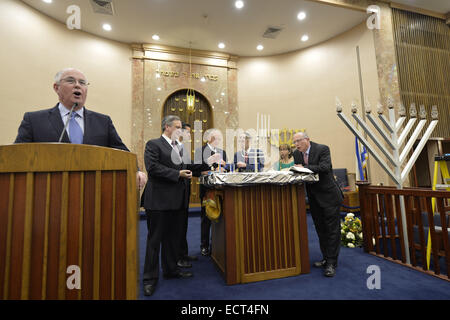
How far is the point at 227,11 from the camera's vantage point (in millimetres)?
5301

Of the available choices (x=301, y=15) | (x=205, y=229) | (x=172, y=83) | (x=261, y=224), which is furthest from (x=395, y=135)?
(x=172, y=83)

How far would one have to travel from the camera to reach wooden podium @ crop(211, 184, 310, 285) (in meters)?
2.02

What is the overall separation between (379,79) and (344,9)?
5.93 ft

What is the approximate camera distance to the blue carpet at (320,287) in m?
1.75

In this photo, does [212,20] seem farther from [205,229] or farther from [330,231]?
[330,231]

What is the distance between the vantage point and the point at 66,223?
751 mm

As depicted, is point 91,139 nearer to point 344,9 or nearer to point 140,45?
point 140,45

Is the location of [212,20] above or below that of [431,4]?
below

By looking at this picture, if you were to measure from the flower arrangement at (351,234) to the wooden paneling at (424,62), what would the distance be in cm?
358

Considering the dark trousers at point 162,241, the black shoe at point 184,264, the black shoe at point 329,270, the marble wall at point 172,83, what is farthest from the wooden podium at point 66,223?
the marble wall at point 172,83

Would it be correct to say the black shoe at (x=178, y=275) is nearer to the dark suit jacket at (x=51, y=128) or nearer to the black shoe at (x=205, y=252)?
the black shoe at (x=205, y=252)

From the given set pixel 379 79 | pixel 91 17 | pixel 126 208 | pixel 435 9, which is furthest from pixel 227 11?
pixel 126 208

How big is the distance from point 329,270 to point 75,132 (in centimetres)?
230

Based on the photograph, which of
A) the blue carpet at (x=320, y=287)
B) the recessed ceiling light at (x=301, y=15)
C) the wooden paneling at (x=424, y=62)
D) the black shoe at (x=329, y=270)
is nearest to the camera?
the blue carpet at (x=320, y=287)
